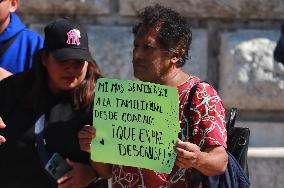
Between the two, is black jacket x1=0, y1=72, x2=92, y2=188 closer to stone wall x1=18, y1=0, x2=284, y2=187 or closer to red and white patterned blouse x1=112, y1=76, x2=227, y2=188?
red and white patterned blouse x1=112, y1=76, x2=227, y2=188

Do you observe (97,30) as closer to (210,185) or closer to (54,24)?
(54,24)

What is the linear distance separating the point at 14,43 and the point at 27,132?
513 millimetres

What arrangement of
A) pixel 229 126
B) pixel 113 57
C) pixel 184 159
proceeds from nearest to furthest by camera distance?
pixel 184 159, pixel 229 126, pixel 113 57

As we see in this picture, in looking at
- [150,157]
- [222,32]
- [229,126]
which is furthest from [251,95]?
[150,157]

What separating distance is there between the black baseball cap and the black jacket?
0.14 m

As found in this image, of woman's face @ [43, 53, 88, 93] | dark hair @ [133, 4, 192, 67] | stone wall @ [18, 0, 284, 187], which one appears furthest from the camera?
stone wall @ [18, 0, 284, 187]

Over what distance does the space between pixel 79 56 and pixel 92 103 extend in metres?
0.16

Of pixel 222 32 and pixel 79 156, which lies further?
pixel 222 32

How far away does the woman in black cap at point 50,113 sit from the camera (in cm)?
292

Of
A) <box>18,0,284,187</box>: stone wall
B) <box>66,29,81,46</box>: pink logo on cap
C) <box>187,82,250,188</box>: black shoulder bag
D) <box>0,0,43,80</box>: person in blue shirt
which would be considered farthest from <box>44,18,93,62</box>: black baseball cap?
<box>18,0,284,187</box>: stone wall

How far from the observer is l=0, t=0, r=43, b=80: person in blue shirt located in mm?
3299

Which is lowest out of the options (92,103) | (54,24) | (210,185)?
(210,185)

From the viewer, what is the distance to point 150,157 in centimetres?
257

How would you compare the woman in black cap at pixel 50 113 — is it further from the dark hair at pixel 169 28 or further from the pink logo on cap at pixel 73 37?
the dark hair at pixel 169 28
